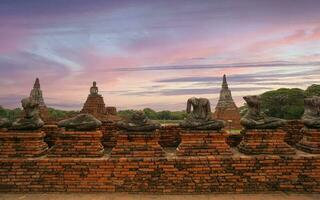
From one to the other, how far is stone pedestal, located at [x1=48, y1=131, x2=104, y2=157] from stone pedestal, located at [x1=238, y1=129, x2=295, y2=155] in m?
3.53

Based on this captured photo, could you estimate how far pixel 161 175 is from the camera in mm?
6695

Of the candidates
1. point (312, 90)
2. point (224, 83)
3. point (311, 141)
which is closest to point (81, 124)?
point (311, 141)

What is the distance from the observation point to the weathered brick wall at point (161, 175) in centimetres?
665

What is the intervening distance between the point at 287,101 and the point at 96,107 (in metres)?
31.8

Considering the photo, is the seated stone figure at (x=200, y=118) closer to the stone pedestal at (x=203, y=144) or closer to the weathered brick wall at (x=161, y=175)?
the stone pedestal at (x=203, y=144)

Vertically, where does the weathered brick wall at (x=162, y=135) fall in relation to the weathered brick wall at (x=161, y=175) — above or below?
above

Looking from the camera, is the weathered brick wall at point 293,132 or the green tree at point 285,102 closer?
the weathered brick wall at point 293,132

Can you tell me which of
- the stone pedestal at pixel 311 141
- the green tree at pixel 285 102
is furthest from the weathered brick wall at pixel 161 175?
the green tree at pixel 285 102

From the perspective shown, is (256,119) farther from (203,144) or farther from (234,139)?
(203,144)

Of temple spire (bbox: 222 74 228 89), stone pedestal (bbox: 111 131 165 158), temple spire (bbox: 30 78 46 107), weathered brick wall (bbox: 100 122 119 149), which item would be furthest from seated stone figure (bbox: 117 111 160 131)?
temple spire (bbox: 222 74 228 89)

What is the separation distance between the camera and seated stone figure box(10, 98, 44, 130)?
23.6ft

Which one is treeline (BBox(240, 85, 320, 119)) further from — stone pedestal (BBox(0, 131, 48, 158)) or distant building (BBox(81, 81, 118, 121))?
stone pedestal (BBox(0, 131, 48, 158))

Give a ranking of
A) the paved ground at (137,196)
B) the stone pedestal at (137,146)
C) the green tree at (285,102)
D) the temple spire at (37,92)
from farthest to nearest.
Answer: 1. the green tree at (285,102)
2. the temple spire at (37,92)
3. the stone pedestal at (137,146)
4. the paved ground at (137,196)

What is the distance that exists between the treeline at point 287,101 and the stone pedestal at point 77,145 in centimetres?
3857
